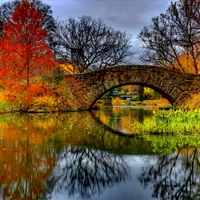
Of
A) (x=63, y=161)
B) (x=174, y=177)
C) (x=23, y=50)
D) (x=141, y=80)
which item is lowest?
(x=174, y=177)

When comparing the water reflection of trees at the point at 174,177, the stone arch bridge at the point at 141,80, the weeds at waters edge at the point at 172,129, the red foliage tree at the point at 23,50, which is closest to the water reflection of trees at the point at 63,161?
the water reflection of trees at the point at 174,177

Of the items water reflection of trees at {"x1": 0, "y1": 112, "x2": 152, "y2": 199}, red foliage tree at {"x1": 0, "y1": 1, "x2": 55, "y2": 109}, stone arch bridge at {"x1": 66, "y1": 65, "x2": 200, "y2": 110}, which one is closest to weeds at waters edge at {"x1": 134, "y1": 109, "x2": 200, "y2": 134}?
water reflection of trees at {"x1": 0, "y1": 112, "x2": 152, "y2": 199}

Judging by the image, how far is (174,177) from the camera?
15.5 feet

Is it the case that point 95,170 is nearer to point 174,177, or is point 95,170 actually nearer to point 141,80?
point 174,177

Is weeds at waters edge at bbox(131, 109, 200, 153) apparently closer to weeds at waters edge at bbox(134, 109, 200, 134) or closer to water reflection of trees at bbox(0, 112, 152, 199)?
weeds at waters edge at bbox(134, 109, 200, 134)

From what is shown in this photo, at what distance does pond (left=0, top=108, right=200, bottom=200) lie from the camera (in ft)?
13.1

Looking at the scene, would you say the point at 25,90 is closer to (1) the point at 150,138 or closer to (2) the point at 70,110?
(2) the point at 70,110

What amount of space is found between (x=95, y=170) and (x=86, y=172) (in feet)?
0.70

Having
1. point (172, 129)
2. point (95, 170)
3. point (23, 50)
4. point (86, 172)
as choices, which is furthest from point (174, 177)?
point (23, 50)

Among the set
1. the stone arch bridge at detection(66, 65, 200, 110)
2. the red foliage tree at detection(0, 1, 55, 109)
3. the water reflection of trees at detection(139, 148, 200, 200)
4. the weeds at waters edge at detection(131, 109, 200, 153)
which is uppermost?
the red foliage tree at detection(0, 1, 55, 109)

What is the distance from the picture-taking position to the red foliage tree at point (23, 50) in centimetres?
1872

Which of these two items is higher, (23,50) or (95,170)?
(23,50)

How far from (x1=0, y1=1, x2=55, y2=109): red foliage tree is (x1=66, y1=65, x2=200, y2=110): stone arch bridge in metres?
2.82

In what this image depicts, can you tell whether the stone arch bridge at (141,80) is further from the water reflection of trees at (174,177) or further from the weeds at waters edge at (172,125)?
the water reflection of trees at (174,177)
